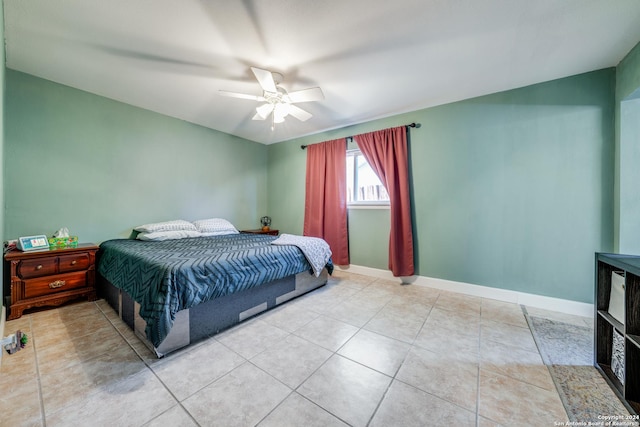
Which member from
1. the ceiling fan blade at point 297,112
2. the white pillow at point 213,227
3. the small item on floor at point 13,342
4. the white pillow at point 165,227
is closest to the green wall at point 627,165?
the ceiling fan blade at point 297,112

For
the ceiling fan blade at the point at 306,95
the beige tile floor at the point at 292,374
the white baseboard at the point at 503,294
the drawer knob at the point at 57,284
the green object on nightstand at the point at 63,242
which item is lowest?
the beige tile floor at the point at 292,374

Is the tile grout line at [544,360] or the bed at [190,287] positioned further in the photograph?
the bed at [190,287]

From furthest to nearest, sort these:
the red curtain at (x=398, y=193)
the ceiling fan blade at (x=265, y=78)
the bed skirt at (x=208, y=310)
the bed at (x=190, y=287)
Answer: the red curtain at (x=398, y=193)
the ceiling fan blade at (x=265, y=78)
the bed skirt at (x=208, y=310)
the bed at (x=190, y=287)

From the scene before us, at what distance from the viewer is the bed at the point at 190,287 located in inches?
60.1

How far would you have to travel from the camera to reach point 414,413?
3.75ft

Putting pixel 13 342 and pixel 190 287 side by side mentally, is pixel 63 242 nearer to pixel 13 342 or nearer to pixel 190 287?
pixel 13 342

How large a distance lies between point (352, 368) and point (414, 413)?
0.42m

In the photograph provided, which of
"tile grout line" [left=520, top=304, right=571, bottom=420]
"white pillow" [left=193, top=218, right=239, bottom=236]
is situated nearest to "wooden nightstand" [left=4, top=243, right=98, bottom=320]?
"white pillow" [left=193, top=218, right=239, bottom=236]

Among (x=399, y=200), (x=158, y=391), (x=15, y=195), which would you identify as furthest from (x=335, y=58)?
(x=15, y=195)

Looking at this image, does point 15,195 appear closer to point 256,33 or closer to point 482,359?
point 256,33

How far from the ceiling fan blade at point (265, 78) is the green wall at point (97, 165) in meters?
2.15

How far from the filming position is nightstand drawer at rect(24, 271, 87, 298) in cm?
213

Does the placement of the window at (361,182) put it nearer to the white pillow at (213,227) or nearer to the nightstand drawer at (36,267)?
the white pillow at (213,227)

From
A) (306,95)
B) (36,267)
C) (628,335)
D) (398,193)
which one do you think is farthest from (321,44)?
(36,267)
